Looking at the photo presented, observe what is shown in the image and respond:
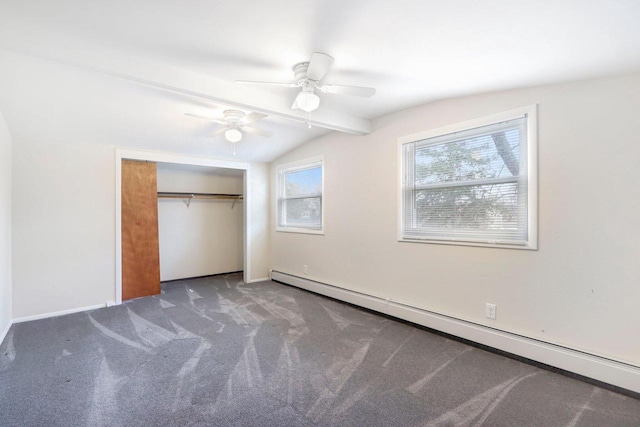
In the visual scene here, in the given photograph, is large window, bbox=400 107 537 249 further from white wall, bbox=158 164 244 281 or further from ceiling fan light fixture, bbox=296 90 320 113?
white wall, bbox=158 164 244 281

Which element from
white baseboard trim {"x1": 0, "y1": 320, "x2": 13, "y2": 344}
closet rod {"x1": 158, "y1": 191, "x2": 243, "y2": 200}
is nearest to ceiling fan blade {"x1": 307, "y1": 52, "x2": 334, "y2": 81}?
white baseboard trim {"x1": 0, "y1": 320, "x2": 13, "y2": 344}

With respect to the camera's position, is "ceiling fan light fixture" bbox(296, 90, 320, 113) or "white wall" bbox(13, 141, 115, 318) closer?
"ceiling fan light fixture" bbox(296, 90, 320, 113)

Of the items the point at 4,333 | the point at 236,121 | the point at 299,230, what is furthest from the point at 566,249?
the point at 4,333

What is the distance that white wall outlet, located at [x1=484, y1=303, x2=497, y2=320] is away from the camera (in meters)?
2.69

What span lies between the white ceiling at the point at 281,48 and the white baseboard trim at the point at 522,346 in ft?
6.72

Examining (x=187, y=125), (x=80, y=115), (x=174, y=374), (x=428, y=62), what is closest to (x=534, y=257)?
(x=428, y=62)

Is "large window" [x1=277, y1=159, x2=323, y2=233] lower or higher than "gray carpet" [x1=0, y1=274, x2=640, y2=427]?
higher

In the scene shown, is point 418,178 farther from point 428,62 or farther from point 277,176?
point 277,176

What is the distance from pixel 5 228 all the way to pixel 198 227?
276 centimetres

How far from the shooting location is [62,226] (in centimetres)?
365

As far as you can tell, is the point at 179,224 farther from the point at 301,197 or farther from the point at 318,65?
the point at 318,65

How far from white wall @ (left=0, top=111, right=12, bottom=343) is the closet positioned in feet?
3.68

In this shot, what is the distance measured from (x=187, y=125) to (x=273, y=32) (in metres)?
2.19

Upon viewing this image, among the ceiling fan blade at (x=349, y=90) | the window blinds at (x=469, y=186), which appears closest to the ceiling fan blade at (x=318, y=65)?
the ceiling fan blade at (x=349, y=90)
